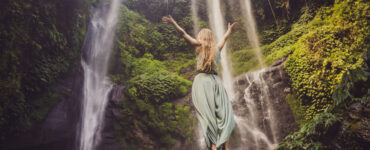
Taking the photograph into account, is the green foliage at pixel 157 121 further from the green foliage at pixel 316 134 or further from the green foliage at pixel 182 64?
the green foliage at pixel 316 134

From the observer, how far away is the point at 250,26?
24.8 ft

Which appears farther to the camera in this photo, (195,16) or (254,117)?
(195,16)

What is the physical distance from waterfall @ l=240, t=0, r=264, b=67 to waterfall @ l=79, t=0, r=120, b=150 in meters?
5.18

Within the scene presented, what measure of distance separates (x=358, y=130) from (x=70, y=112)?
679 centimetres

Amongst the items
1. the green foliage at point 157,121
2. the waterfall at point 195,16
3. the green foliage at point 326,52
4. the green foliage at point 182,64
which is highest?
the waterfall at point 195,16

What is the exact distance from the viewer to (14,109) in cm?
495

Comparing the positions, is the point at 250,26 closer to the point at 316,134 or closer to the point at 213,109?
the point at 316,134

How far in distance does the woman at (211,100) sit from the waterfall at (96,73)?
500 cm

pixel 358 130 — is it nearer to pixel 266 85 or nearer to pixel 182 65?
pixel 266 85

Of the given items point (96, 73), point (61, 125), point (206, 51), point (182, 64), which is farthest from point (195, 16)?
point (61, 125)

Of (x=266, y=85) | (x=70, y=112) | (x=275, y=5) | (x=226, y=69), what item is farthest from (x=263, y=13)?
(x=70, y=112)

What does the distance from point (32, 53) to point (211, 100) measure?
516cm

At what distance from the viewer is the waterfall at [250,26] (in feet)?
23.6

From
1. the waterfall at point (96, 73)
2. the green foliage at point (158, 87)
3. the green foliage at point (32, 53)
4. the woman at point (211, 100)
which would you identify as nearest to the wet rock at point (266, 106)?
the green foliage at point (158, 87)
